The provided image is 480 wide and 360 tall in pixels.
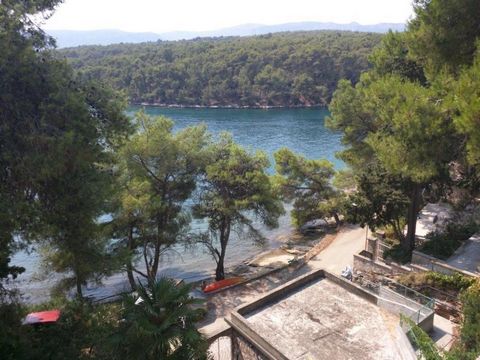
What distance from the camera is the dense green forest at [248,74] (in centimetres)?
8788

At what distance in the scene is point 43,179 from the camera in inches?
377

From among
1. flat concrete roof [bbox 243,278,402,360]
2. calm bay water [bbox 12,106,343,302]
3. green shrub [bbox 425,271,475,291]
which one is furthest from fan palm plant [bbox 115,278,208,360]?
green shrub [bbox 425,271,475,291]

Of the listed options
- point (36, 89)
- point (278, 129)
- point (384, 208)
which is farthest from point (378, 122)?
point (278, 129)

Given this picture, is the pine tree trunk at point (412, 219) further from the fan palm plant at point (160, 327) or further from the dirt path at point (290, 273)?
the fan palm plant at point (160, 327)

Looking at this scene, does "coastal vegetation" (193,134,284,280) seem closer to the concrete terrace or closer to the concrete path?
the concrete path

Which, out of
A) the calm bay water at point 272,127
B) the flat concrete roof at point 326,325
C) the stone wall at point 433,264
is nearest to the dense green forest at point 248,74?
the calm bay water at point 272,127

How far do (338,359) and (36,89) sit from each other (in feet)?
28.9

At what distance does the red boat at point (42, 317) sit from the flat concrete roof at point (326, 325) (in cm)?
551

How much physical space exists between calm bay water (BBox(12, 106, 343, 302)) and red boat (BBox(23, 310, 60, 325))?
4.05 meters

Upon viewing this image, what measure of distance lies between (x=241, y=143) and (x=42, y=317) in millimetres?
42868

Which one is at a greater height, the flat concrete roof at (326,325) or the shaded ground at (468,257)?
the flat concrete roof at (326,325)

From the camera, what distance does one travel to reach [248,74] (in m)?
93.3

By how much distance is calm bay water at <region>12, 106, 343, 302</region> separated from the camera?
24.9 meters

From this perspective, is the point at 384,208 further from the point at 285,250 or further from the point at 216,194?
the point at 285,250
